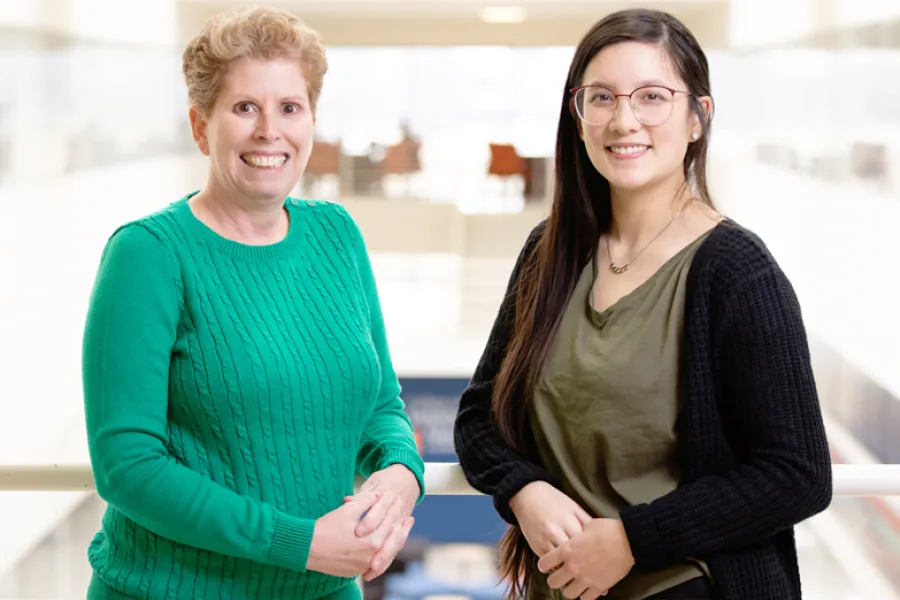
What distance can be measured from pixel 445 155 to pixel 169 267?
11096 mm

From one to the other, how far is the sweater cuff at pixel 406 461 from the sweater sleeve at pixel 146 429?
161mm

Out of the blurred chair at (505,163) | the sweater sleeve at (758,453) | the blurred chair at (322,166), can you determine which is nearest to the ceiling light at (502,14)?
the blurred chair at (505,163)

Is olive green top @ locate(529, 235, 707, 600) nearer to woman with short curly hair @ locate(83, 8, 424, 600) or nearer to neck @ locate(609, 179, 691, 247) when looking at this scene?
neck @ locate(609, 179, 691, 247)

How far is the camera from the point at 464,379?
10.1 meters

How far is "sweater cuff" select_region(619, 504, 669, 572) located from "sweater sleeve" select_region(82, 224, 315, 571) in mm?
332

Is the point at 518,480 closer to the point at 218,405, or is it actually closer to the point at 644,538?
the point at 644,538

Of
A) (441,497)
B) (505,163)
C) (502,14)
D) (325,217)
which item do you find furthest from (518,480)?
(505,163)

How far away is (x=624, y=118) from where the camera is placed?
3.73 ft

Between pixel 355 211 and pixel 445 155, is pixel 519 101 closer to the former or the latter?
pixel 445 155

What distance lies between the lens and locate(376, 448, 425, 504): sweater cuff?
1.24 meters

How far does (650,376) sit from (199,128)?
0.55m

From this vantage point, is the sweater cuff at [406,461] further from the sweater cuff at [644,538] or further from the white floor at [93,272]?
A: the white floor at [93,272]

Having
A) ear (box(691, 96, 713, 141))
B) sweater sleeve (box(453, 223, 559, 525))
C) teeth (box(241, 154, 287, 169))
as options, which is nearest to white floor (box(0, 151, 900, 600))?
sweater sleeve (box(453, 223, 559, 525))

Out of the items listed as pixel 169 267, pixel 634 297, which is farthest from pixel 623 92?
pixel 169 267
